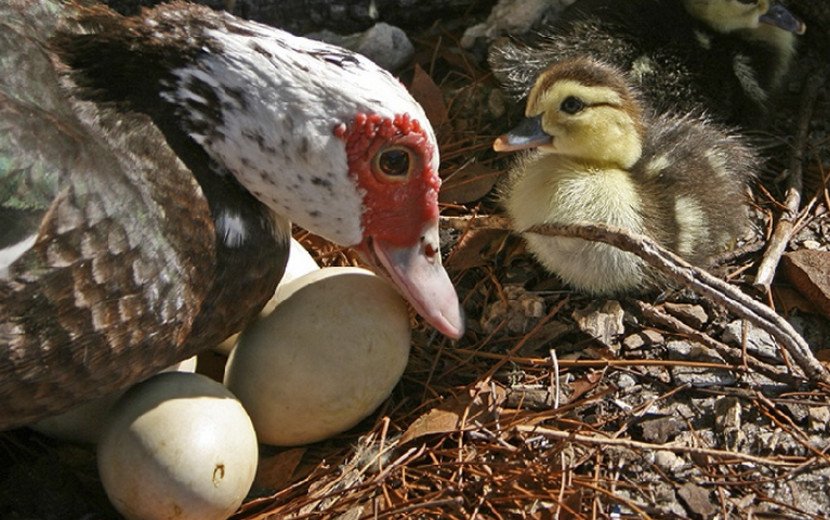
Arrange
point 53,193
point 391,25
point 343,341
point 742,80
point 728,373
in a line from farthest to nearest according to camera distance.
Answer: point 391,25 → point 742,80 → point 728,373 → point 343,341 → point 53,193

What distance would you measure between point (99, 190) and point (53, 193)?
0.09 m

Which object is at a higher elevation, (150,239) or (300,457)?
(150,239)

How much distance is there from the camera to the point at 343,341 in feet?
7.77

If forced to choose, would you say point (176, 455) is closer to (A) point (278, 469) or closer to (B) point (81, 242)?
(A) point (278, 469)

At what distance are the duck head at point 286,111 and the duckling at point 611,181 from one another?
1.80 ft

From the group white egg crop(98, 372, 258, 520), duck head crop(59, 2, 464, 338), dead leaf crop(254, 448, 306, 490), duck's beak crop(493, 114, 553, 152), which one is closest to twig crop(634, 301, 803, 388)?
duck's beak crop(493, 114, 553, 152)

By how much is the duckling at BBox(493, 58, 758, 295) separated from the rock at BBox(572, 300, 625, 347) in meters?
0.05

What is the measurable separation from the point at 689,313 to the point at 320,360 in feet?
3.28

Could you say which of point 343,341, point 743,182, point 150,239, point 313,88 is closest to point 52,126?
point 150,239

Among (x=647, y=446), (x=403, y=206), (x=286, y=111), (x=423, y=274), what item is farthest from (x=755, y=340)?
(x=286, y=111)

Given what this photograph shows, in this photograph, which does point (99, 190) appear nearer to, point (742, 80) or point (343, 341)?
point (343, 341)

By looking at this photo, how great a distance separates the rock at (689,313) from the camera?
2.73 m

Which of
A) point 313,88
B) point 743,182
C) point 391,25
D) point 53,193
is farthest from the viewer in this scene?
point 391,25

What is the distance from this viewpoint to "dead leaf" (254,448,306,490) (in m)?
2.42
